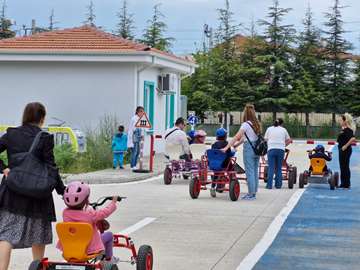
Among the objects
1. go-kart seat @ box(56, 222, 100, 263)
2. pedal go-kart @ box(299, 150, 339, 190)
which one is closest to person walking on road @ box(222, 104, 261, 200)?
pedal go-kart @ box(299, 150, 339, 190)

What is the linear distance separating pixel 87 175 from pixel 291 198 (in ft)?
18.1

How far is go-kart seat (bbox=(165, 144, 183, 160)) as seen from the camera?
17.6 m

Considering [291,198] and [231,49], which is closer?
[291,198]

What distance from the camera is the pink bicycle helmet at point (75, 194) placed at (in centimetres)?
653

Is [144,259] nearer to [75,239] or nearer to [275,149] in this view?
[75,239]

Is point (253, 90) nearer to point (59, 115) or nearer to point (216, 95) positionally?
point (216, 95)

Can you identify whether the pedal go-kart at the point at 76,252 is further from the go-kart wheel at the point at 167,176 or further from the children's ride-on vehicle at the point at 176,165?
the go-kart wheel at the point at 167,176

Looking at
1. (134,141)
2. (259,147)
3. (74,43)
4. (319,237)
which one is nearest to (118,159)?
(134,141)

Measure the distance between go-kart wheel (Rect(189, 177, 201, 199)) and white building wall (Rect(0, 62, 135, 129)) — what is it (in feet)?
33.1

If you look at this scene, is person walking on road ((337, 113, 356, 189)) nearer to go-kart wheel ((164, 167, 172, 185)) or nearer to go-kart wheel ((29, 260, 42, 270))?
go-kart wheel ((164, 167, 172, 185))

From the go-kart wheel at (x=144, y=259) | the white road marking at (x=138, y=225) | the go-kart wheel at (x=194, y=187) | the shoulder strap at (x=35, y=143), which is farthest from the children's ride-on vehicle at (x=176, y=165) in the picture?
the shoulder strap at (x=35, y=143)

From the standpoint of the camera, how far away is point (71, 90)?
25.2 metres

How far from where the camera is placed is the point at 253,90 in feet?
202

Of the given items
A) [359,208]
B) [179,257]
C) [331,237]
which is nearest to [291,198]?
[359,208]
